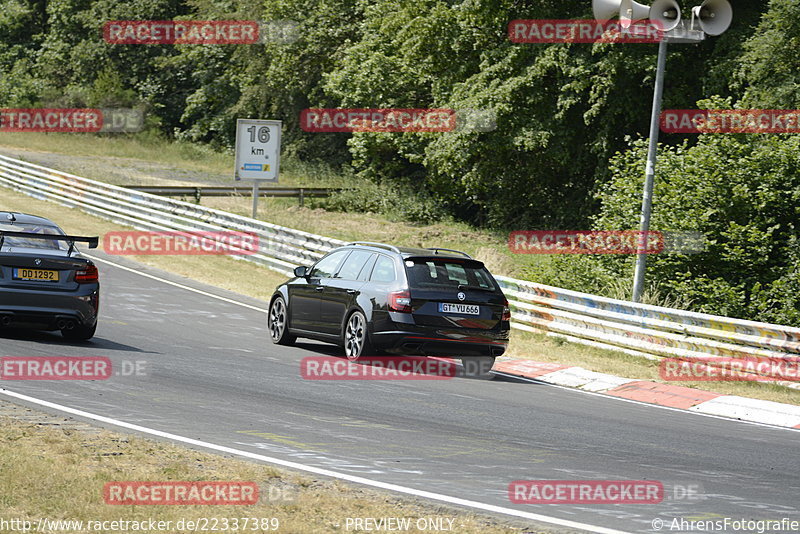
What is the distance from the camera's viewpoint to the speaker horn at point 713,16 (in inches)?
618

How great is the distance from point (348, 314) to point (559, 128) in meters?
20.5

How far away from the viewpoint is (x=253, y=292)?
73.8ft

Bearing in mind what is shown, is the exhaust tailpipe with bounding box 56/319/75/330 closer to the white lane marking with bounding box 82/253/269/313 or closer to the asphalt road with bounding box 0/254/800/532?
the asphalt road with bounding box 0/254/800/532

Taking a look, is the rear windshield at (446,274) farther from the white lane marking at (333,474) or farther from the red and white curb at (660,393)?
the white lane marking at (333,474)

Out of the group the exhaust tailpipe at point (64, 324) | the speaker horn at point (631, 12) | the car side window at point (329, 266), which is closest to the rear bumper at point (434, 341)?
the car side window at point (329, 266)

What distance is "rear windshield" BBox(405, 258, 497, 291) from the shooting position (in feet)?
43.5

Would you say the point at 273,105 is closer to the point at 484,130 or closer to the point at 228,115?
the point at 228,115

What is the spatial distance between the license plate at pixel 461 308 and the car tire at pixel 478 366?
2.52 ft

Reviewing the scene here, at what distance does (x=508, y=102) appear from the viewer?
32781 millimetres

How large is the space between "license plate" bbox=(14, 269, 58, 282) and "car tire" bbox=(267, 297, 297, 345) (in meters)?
3.43

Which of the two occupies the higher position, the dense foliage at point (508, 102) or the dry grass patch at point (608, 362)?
the dense foliage at point (508, 102)

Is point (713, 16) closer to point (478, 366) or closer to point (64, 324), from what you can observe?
point (478, 366)

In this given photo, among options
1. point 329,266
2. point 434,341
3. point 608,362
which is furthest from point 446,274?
point 608,362

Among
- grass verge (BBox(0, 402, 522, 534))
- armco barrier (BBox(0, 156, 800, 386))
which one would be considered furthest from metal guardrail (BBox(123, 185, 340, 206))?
grass verge (BBox(0, 402, 522, 534))
